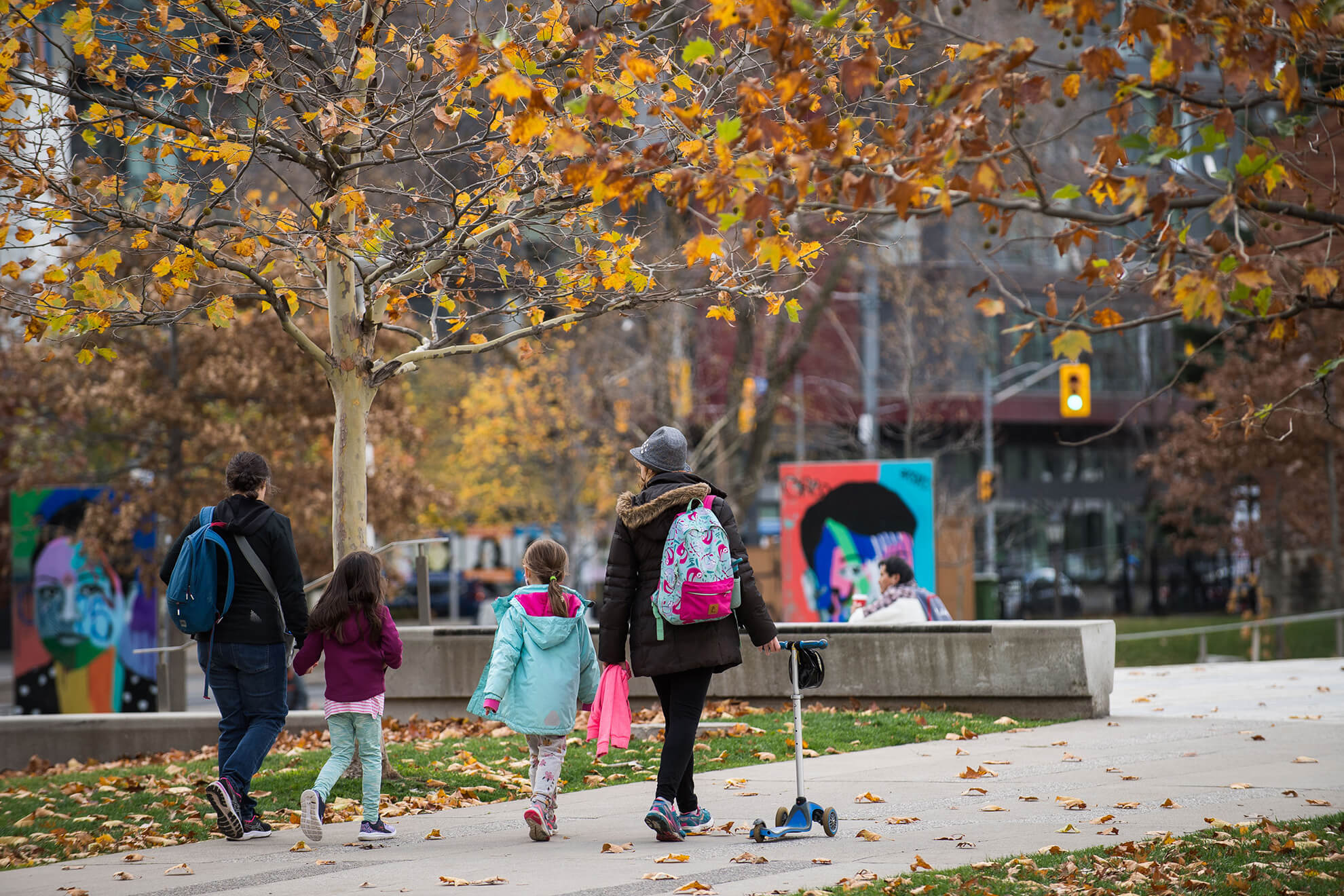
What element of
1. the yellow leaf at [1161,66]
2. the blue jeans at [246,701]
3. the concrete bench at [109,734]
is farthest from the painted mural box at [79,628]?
the yellow leaf at [1161,66]

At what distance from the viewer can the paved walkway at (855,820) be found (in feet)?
19.7

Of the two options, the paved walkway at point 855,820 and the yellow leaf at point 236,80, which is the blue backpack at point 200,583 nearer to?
the paved walkway at point 855,820

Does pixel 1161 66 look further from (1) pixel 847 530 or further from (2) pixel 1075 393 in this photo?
(1) pixel 847 530

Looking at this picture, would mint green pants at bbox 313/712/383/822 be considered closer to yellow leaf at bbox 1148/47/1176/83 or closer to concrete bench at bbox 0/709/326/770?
yellow leaf at bbox 1148/47/1176/83

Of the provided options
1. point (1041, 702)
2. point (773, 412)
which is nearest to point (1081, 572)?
point (773, 412)

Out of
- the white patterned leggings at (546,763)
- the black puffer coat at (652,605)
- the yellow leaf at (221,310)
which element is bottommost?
the white patterned leggings at (546,763)

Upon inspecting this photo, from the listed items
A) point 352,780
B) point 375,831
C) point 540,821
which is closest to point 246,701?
point 375,831

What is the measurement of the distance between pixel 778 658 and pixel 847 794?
3.84 meters

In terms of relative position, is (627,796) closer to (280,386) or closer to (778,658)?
(778,658)

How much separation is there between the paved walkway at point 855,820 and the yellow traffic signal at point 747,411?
16943 millimetres

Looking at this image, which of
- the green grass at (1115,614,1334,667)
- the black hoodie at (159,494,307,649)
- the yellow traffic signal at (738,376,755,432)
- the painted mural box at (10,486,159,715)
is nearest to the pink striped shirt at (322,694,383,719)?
the black hoodie at (159,494,307,649)

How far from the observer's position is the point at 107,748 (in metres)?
12.9

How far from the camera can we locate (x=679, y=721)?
6707 millimetres

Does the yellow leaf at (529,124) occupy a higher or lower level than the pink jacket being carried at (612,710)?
higher
